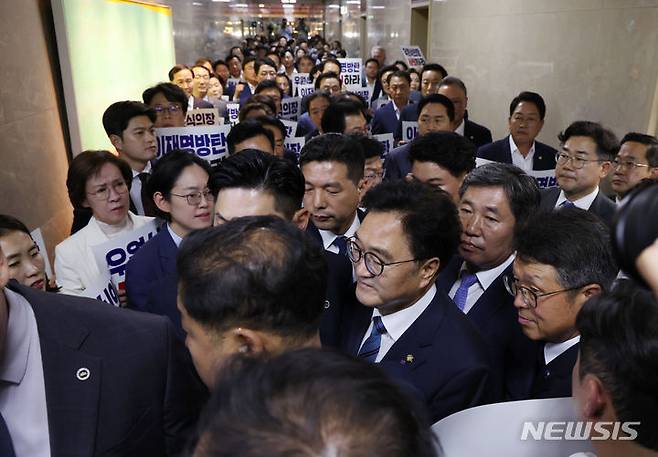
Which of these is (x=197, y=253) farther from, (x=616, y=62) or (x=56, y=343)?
(x=616, y=62)

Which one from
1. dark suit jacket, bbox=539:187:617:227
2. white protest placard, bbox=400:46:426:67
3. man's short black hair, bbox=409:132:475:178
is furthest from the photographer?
white protest placard, bbox=400:46:426:67

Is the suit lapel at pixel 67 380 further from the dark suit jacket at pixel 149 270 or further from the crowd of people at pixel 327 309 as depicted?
the dark suit jacket at pixel 149 270

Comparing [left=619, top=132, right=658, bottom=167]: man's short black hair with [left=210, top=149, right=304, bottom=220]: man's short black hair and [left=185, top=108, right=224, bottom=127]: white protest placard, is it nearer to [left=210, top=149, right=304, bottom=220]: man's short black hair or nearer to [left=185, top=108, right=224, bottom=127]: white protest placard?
[left=210, top=149, right=304, bottom=220]: man's short black hair

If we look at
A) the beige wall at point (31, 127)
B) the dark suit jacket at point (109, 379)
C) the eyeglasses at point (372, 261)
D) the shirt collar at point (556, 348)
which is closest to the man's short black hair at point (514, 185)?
the shirt collar at point (556, 348)

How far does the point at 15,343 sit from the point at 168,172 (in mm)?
1399

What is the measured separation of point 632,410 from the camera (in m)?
0.95

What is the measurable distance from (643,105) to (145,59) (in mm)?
5732

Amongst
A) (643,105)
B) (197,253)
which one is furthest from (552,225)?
(643,105)

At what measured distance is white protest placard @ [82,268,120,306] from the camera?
2.12 m

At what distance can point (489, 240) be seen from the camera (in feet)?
6.50

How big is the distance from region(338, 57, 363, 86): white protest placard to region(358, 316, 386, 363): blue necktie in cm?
688

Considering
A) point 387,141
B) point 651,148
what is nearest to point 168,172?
point 387,141

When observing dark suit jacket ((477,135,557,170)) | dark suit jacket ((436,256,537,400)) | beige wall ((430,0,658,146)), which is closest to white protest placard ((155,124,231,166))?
dark suit jacket ((477,135,557,170))

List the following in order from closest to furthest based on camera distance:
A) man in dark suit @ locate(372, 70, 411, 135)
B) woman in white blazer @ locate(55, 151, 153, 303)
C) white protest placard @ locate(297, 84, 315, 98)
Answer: woman in white blazer @ locate(55, 151, 153, 303) → man in dark suit @ locate(372, 70, 411, 135) → white protest placard @ locate(297, 84, 315, 98)
